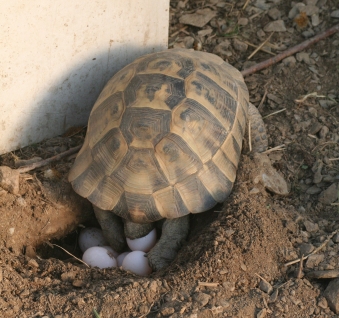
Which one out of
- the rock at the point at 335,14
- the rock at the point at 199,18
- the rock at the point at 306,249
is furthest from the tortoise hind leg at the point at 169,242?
the rock at the point at 335,14

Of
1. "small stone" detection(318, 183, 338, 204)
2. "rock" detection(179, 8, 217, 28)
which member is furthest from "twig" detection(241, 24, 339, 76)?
"small stone" detection(318, 183, 338, 204)

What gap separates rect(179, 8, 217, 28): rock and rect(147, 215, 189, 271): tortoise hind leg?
2187 millimetres

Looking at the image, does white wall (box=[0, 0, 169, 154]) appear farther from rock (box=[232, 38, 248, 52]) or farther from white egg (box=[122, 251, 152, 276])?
white egg (box=[122, 251, 152, 276])

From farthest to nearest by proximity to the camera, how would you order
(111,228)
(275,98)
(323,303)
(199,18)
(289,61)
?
(199,18) → (289,61) → (275,98) → (111,228) → (323,303)

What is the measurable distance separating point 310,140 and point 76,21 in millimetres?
1926

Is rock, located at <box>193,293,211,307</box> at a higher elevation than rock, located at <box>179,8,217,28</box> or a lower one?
lower

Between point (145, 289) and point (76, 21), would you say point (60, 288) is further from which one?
point (76, 21)

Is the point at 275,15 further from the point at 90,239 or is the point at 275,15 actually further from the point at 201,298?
Result: the point at 201,298

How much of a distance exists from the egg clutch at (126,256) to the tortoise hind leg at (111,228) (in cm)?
5

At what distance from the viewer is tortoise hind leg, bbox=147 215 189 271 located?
146 inches

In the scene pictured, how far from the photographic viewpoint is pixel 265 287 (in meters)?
3.37

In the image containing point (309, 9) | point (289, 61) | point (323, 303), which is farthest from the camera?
point (309, 9)

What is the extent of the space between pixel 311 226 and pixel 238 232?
1.68 feet

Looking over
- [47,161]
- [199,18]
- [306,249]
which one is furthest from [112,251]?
[199,18]
